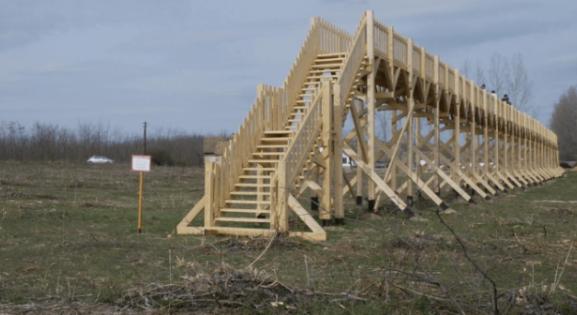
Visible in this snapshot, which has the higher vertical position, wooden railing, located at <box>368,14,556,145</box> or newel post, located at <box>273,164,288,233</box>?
wooden railing, located at <box>368,14,556,145</box>

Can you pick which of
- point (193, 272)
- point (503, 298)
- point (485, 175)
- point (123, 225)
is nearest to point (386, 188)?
point (123, 225)

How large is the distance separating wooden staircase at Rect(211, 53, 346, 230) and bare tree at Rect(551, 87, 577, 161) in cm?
8897

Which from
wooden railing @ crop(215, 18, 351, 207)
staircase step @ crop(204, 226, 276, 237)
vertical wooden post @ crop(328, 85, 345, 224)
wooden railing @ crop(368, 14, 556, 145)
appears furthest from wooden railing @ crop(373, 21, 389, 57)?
staircase step @ crop(204, 226, 276, 237)

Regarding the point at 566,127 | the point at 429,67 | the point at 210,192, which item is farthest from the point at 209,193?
the point at 566,127

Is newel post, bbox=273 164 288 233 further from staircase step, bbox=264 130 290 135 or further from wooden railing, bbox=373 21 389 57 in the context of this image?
wooden railing, bbox=373 21 389 57

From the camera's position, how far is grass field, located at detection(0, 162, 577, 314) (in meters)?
5.93

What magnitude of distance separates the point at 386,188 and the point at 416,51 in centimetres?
651

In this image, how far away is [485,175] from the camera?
2636cm

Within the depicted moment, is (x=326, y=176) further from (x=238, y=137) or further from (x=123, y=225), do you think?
(x=123, y=225)

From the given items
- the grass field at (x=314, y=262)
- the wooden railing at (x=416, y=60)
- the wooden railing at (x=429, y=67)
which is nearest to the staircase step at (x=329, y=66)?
the grass field at (x=314, y=262)

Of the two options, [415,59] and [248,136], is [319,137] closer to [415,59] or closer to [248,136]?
[248,136]

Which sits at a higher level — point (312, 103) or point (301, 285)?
point (312, 103)

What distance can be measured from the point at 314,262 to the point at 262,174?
471cm

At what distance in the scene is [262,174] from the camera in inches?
531
